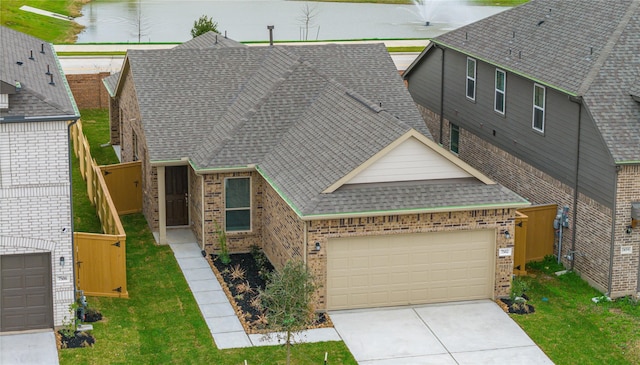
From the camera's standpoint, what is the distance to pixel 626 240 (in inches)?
1008

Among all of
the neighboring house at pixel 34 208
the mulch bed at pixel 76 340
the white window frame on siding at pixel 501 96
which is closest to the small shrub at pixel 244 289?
the mulch bed at pixel 76 340

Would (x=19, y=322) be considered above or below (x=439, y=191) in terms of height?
below

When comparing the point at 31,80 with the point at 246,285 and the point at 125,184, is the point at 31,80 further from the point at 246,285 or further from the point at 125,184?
the point at 125,184

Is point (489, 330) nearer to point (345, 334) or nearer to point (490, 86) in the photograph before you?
point (345, 334)

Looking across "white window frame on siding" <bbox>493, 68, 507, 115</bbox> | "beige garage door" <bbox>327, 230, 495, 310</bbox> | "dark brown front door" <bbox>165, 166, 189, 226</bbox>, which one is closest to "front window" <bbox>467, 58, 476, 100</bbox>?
"white window frame on siding" <bbox>493, 68, 507, 115</bbox>

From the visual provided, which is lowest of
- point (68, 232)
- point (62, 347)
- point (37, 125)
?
point (62, 347)

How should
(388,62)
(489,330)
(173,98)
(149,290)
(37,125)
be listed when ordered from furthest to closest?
(388,62) < (173,98) < (149,290) < (489,330) < (37,125)

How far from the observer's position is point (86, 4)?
3300 inches

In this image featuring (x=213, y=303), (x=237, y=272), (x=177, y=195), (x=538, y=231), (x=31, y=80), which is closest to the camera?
(x=31, y=80)

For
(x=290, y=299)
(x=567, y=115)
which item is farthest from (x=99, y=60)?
(x=290, y=299)

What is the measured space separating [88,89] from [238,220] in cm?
1828

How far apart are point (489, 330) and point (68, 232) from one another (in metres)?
9.07

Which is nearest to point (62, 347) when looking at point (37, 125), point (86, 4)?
point (37, 125)

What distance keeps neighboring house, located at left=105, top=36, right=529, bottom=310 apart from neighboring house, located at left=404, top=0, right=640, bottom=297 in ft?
8.27
